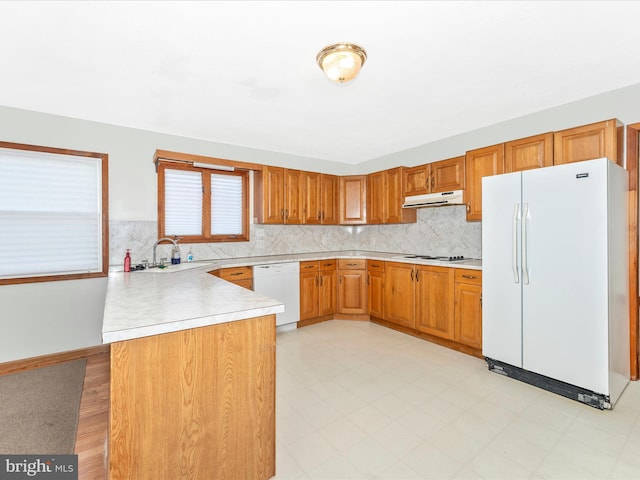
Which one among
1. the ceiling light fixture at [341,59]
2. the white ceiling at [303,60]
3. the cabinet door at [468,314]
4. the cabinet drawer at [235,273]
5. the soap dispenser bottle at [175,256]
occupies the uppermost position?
the white ceiling at [303,60]

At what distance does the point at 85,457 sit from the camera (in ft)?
5.94

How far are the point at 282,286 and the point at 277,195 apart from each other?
Answer: 122 centimetres

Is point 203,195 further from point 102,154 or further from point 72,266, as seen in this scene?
point 72,266

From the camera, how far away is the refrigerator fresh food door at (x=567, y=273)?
2.17m

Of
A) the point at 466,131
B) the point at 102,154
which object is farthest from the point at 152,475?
the point at 466,131

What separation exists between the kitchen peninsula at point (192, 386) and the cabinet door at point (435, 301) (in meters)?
2.38

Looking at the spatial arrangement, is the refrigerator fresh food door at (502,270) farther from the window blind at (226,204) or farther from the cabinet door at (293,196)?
the window blind at (226,204)

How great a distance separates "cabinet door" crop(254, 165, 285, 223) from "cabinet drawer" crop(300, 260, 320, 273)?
2.19 ft

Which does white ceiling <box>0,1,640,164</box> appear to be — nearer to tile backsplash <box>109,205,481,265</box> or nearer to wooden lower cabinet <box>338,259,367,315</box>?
tile backsplash <box>109,205,481,265</box>

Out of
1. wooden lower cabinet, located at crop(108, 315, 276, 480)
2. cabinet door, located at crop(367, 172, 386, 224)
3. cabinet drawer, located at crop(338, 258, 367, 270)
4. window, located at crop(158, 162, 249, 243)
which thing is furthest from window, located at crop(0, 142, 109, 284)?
cabinet door, located at crop(367, 172, 386, 224)

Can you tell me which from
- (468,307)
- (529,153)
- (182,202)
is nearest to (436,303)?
(468,307)

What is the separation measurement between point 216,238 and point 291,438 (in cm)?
275

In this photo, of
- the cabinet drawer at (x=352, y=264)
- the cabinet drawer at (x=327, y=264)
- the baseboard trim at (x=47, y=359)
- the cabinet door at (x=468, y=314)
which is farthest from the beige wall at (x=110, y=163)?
the cabinet drawer at (x=327, y=264)

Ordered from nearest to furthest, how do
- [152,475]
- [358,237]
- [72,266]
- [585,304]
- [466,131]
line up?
[152,475] → [585,304] → [72,266] → [466,131] → [358,237]
